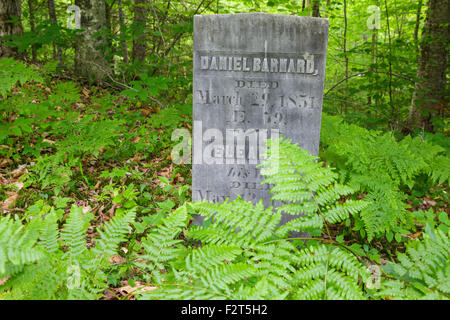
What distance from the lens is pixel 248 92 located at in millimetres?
3082

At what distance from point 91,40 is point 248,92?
482 cm

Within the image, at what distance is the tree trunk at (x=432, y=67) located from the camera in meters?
5.90

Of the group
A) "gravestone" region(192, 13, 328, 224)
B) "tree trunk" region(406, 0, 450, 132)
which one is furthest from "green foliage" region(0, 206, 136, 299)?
"tree trunk" region(406, 0, 450, 132)

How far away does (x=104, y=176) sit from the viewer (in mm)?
3686

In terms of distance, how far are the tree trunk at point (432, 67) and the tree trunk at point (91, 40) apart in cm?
684

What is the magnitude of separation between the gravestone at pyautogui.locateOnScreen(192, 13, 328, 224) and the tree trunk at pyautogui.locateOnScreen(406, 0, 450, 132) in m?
4.00

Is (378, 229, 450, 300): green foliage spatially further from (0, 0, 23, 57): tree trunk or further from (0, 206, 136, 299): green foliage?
(0, 0, 23, 57): tree trunk

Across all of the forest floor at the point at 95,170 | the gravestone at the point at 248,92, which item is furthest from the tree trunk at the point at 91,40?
the gravestone at the point at 248,92

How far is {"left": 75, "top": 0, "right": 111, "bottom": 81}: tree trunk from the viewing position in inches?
240

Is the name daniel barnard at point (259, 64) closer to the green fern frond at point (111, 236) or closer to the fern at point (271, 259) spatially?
the fern at point (271, 259)

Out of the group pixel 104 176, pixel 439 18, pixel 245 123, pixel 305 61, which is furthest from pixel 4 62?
pixel 439 18

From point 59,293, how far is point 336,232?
3.02m

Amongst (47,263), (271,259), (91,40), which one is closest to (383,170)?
(271,259)

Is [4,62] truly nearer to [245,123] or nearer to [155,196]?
[155,196]
